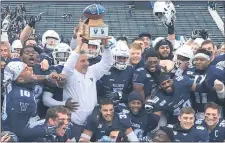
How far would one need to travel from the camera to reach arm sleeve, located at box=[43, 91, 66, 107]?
5479 millimetres

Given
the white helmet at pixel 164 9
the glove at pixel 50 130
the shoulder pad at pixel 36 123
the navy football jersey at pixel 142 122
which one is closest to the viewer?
the glove at pixel 50 130

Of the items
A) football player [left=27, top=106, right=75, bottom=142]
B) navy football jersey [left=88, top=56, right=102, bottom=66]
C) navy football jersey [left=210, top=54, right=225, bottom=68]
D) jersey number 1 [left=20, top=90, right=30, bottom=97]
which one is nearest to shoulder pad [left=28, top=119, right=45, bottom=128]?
football player [left=27, top=106, right=75, bottom=142]

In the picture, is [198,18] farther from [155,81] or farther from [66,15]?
[155,81]

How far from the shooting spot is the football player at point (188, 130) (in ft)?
17.7

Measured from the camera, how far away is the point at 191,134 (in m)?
5.42

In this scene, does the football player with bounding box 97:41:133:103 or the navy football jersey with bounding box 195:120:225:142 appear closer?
the navy football jersey with bounding box 195:120:225:142

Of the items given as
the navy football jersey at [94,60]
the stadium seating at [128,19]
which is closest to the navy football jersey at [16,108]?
the navy football jersey at [94,60]

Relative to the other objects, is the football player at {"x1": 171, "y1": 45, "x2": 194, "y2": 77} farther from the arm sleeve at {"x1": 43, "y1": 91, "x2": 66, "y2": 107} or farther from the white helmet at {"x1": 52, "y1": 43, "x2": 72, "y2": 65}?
the arm sleeve at {"x1": 43, "y1": 91, "x2": 66, "y2": 107}

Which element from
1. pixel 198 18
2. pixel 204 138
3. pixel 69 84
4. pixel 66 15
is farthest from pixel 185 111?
pixel 198 18

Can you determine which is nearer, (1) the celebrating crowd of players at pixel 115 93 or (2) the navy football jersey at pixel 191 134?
(1) the celebrating crowd of players at pixel 115 93

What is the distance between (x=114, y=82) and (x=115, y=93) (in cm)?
12

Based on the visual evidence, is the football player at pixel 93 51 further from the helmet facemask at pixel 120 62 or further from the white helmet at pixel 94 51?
the helmet facemask at pixel 120 62

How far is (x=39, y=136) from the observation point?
4.94 m

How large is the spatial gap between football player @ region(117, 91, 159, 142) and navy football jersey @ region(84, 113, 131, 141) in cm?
15
